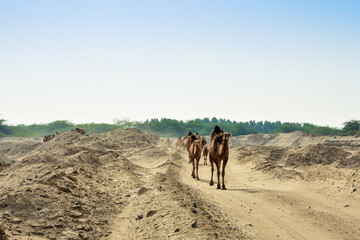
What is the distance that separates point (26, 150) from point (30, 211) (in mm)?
39337

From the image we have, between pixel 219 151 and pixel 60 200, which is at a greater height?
pixel 219 151

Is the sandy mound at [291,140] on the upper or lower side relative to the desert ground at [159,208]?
upper

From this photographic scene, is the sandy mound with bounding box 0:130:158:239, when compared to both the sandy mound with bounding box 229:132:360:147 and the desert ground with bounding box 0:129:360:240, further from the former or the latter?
the sandy mound with bounding box 229:132:360:147

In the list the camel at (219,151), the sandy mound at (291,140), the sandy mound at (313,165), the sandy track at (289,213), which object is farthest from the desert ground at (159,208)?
the sandy mound at (291,140)

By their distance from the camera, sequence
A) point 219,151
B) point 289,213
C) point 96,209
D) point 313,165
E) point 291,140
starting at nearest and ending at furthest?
point 96,209
point 289,213
point 219,151
point 313,165
point 291,140

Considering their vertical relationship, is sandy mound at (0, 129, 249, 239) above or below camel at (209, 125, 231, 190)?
below

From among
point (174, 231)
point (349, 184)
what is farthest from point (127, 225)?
point (349, 184)

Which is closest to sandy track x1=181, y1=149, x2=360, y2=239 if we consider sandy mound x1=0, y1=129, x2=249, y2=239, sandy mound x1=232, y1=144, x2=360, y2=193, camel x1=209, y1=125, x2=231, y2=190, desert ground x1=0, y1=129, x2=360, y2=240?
desert ground x1=0, y1=129, x2=360, y2=240

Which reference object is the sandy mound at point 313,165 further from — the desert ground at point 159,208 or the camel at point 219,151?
the camel at point 219,151

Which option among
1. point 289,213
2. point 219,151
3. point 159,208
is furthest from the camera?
point 219,151

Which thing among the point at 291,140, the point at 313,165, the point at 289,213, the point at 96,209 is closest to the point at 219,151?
the point at 289,213

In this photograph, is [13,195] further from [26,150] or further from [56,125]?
[56,125]

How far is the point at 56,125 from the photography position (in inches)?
4911

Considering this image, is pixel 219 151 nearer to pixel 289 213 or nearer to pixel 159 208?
pixel 289 213
